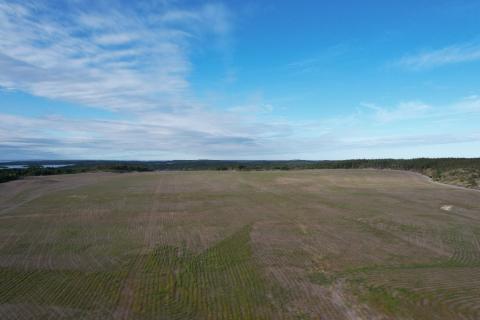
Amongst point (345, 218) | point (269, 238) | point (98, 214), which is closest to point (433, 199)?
point (345, 218)

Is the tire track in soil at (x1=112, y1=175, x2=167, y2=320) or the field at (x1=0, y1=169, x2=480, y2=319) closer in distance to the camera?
the tire track in soil at (x1=112, y1=175, x2=167, y2=320)

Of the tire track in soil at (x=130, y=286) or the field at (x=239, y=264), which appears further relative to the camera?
the field at (x=239, y=264)

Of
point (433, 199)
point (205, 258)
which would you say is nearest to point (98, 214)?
point (205, 258)

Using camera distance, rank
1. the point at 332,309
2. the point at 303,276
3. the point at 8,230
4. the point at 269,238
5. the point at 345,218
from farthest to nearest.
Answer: the point at 345,218, the point at 8,230, the point at 269,238, the point at 303,276, the point at 332,309

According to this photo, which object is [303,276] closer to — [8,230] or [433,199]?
[8,230]

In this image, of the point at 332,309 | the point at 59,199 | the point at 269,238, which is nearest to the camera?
the point at 332,309

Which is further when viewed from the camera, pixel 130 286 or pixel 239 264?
pixel 239 264

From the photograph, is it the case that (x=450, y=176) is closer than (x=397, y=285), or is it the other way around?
(x=397, y=285)
